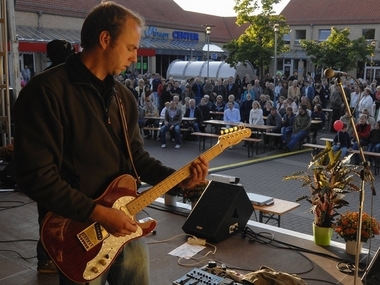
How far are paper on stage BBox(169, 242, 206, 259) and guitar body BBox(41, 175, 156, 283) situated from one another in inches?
92.7

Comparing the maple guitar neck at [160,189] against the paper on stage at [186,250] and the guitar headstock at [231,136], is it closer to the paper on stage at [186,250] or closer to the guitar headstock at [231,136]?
the guitar headstock at [231,136]

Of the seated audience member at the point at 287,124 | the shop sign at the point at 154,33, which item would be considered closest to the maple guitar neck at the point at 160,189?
the seated audience member at the point at 287,124

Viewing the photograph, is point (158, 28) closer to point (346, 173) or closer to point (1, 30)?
point (1, 30)

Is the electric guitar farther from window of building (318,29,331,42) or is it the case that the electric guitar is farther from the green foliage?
window of building (318,29,331,42)

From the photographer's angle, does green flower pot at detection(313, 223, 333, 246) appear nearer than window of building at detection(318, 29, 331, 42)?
Yes

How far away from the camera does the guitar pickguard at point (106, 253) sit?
6.96 ft

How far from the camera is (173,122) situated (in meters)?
12.5

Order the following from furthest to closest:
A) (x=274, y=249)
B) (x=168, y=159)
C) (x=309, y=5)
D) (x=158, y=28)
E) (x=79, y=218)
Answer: (x=309, y=5), (x=158, y=28), (x=168, y=159), (x=274, y=249), (x=79, y=218)

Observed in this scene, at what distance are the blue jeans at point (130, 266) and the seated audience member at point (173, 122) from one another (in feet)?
32.6

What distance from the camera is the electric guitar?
2070 mm

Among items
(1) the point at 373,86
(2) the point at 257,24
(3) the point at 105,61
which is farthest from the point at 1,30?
(2) the point at 257,24

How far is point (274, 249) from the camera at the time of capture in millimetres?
4656

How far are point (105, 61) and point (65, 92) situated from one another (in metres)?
0.24

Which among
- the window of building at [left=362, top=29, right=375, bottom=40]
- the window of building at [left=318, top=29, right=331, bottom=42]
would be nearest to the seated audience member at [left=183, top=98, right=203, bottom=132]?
the window of building at [left=362, top=29, right=375, bottom=40]
